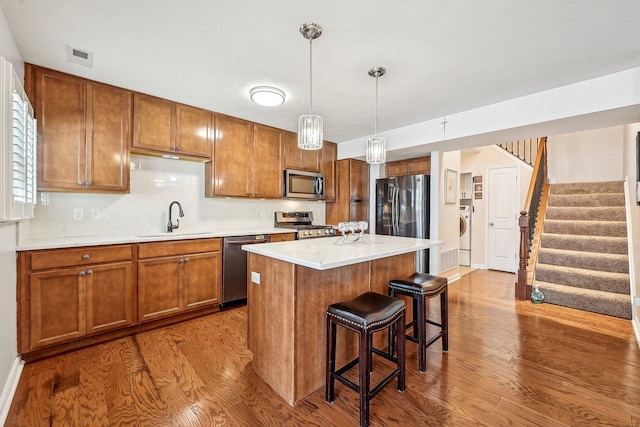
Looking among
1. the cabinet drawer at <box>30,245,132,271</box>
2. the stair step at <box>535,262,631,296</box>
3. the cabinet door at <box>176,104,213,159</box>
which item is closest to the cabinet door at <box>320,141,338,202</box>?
the cabinet door at <box>176,104,213,159</box>

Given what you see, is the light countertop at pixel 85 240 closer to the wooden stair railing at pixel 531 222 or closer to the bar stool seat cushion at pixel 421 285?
the bar stool seat cushion at pixel 421 285

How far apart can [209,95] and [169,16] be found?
121 centimetres

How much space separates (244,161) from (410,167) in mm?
2717

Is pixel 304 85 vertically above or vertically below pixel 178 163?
above

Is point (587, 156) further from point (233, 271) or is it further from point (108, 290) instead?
point (108, 290)

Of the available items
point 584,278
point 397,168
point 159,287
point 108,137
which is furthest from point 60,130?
point 584,278

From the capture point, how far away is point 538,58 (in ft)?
7.16

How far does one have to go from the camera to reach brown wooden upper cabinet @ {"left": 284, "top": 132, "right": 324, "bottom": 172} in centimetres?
418

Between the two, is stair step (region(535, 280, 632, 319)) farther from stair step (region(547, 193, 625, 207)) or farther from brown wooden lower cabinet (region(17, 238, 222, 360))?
brown wooden lower cabinet (region(17, 238, 222, 360))

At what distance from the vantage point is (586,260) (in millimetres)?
3734

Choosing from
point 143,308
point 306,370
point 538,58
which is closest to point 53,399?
point 143,308

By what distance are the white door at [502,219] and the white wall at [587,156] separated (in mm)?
1176

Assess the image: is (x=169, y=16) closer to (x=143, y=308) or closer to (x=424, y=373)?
(x=143, y=308)

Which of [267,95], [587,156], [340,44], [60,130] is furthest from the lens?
[587,156]
